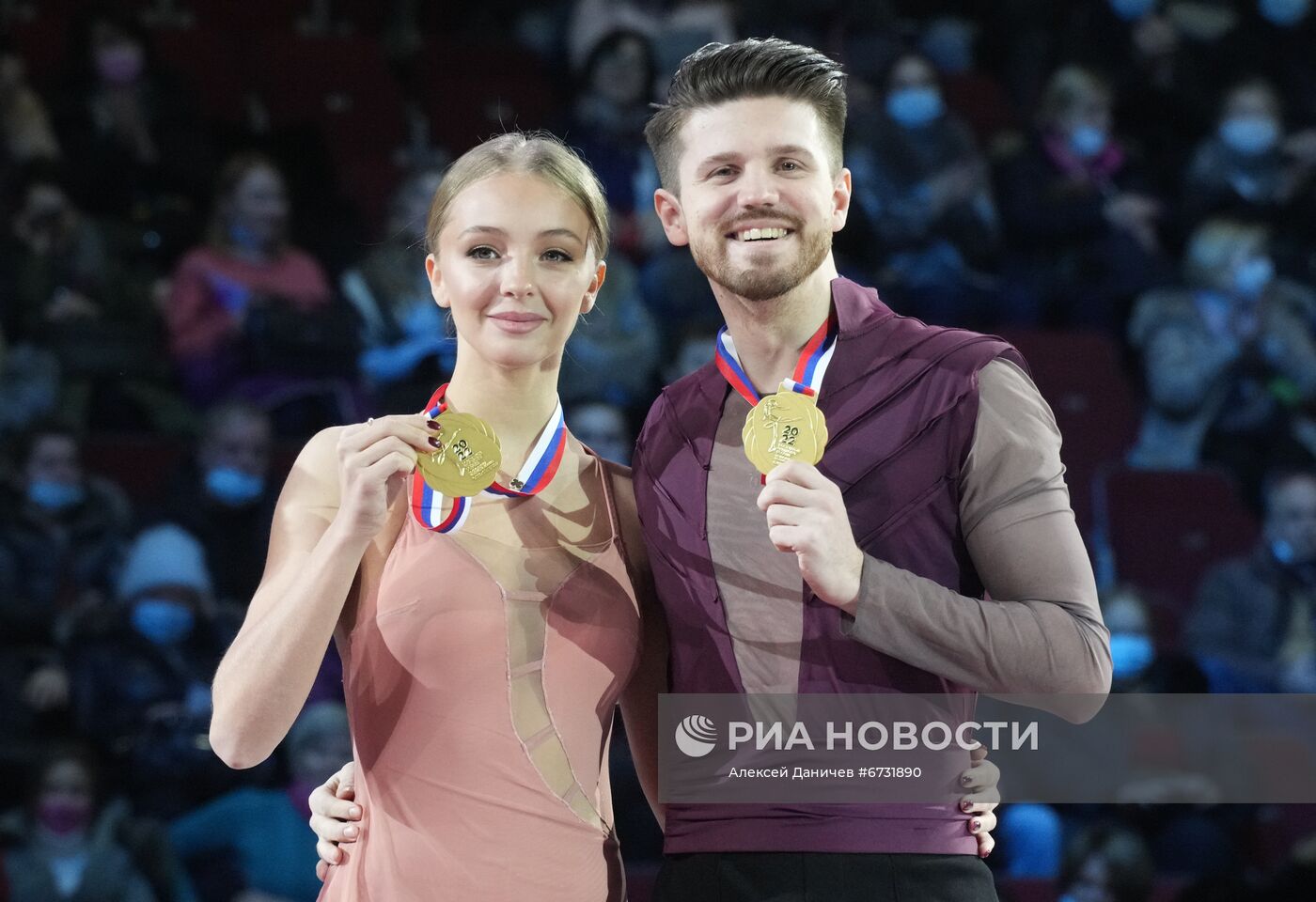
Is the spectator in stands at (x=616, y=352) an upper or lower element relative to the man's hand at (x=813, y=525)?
upper

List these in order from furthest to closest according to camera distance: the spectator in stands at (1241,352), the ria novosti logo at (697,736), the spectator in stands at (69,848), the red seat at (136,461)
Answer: the spectator in stands at (1241,352), the red seat at (136,461), the spectator in stands at (69,848), the ria novosti logo at (697,736)

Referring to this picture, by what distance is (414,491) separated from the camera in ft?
7.84

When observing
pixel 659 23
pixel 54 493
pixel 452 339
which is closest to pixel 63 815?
pixel 54 493

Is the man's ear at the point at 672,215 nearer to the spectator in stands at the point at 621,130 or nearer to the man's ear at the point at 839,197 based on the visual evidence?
the man's ear at the point at 839,197

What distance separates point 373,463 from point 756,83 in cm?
82

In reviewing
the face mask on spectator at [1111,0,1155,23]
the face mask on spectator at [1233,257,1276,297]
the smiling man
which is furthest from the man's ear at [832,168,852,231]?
the face mask on spectator at [1111,0,1155,23]

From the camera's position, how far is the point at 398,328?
211 inches

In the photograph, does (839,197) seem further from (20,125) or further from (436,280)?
(20,125)

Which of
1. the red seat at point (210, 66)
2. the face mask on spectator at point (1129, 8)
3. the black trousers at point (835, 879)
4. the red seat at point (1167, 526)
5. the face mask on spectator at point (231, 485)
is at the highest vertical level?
the face mask on spectator at point (1129, 8)

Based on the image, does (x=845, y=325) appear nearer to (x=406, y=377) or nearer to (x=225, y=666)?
(x=225, y=666)

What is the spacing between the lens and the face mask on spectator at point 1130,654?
16.9ft

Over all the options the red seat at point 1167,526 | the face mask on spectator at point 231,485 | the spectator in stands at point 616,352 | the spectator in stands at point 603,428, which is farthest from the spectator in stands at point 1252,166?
the face mask on spectator at point 231,485

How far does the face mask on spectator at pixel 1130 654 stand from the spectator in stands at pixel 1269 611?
0.20 m

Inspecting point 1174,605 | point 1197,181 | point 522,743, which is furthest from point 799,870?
point 1197,181
